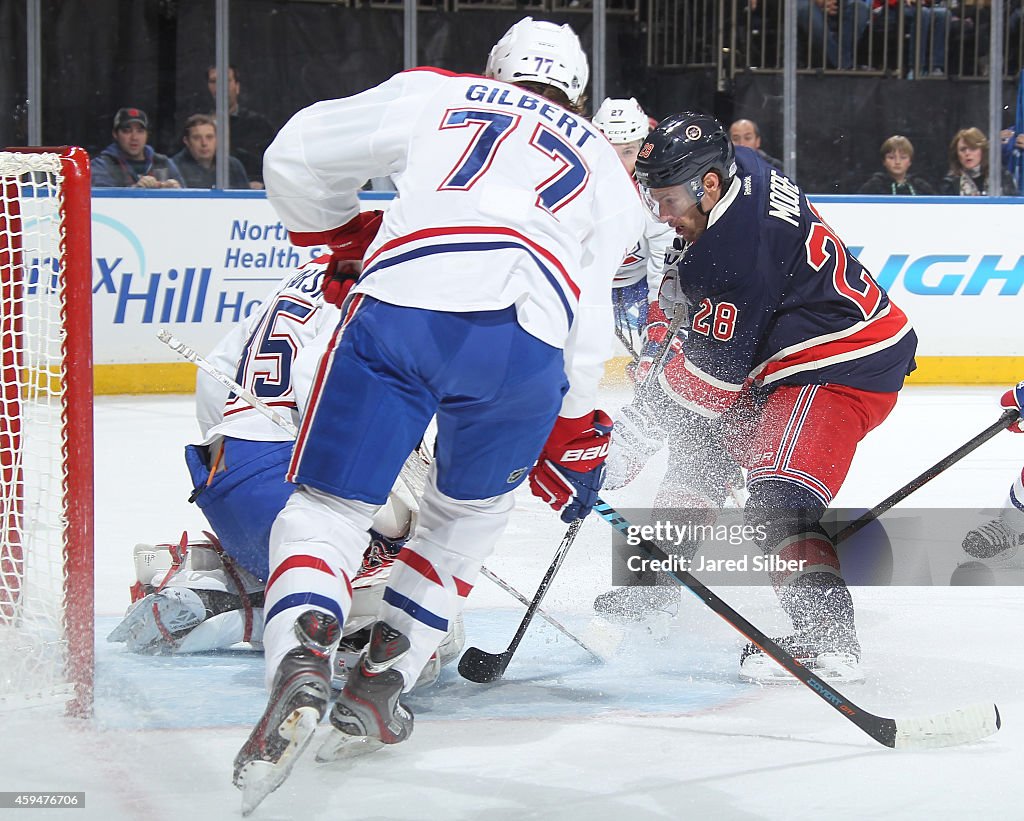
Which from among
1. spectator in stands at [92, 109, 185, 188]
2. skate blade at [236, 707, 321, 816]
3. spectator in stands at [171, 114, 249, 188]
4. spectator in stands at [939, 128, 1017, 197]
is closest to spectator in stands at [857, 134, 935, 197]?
spectator in stands at [939, 128, 1017, 197]

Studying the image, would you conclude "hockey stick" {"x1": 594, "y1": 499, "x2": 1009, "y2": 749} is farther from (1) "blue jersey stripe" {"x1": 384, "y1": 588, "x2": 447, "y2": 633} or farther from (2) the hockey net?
(2) the hockey net

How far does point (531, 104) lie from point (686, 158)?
0.72 metres

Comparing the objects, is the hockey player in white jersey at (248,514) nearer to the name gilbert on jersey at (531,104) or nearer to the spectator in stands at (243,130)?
the name gilbert on jersey at (531,104)

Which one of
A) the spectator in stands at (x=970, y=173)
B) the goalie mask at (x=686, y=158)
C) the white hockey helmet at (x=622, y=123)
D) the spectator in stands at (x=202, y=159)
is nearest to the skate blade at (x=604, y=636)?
the goalie mask at (x=686, y=158)

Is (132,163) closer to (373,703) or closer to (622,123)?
(622,123)

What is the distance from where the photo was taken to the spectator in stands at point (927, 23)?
7383 mm

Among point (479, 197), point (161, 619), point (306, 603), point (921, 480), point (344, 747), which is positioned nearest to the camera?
point (306, 603)

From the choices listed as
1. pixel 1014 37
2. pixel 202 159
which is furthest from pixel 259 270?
pixel 1014 37

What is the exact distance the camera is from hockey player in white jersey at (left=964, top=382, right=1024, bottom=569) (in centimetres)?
349

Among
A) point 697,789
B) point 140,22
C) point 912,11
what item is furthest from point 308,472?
point 912,11

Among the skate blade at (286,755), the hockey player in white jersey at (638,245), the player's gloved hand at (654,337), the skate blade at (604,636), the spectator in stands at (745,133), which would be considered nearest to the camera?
the skate blade at (286,755)

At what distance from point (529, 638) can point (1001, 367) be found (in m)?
4.65

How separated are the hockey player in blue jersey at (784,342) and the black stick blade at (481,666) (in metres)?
0.43

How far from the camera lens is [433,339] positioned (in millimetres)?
1859
